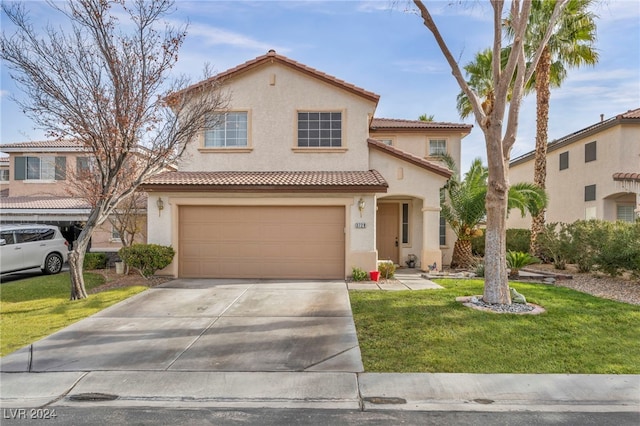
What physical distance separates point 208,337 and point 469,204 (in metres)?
11.6

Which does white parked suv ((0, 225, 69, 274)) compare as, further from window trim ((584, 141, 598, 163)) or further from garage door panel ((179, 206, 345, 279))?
window trim ((584, 141, 598, 163))

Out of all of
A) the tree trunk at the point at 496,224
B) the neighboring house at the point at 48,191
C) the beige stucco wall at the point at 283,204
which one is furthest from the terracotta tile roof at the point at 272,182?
the neighboring house at the point at 48,191

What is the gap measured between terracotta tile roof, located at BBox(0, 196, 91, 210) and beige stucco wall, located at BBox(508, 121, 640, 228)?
75.6ft

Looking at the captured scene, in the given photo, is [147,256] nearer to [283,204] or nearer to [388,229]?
[283,204]

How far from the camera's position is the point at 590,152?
19.2 m

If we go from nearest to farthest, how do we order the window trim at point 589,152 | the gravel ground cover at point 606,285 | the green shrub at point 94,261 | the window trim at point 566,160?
the gravel ground cover at point 606,285, the green shrub at point 94,261, the window trim at point 589,152, the window trim at point 566,160

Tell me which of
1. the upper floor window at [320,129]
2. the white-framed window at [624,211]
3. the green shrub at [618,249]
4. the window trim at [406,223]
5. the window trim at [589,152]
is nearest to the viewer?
the green shrub at [618,249]

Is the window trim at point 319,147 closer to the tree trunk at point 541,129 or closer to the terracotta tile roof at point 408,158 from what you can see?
the terracotta tile roof at point 408,158

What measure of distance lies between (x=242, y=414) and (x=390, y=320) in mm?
3924

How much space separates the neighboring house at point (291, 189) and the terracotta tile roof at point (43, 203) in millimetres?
7130

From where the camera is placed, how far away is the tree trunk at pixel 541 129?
16.7 metres

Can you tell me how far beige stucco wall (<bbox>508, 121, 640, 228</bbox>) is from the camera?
669 inches

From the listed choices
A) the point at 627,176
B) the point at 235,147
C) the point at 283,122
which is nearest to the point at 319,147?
the point at 283,122

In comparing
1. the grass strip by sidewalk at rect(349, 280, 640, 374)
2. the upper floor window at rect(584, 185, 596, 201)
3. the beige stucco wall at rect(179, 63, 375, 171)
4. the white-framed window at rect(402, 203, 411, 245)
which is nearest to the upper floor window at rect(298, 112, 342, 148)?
the beige stucco wall at rect(179, 63, 375, 171)
